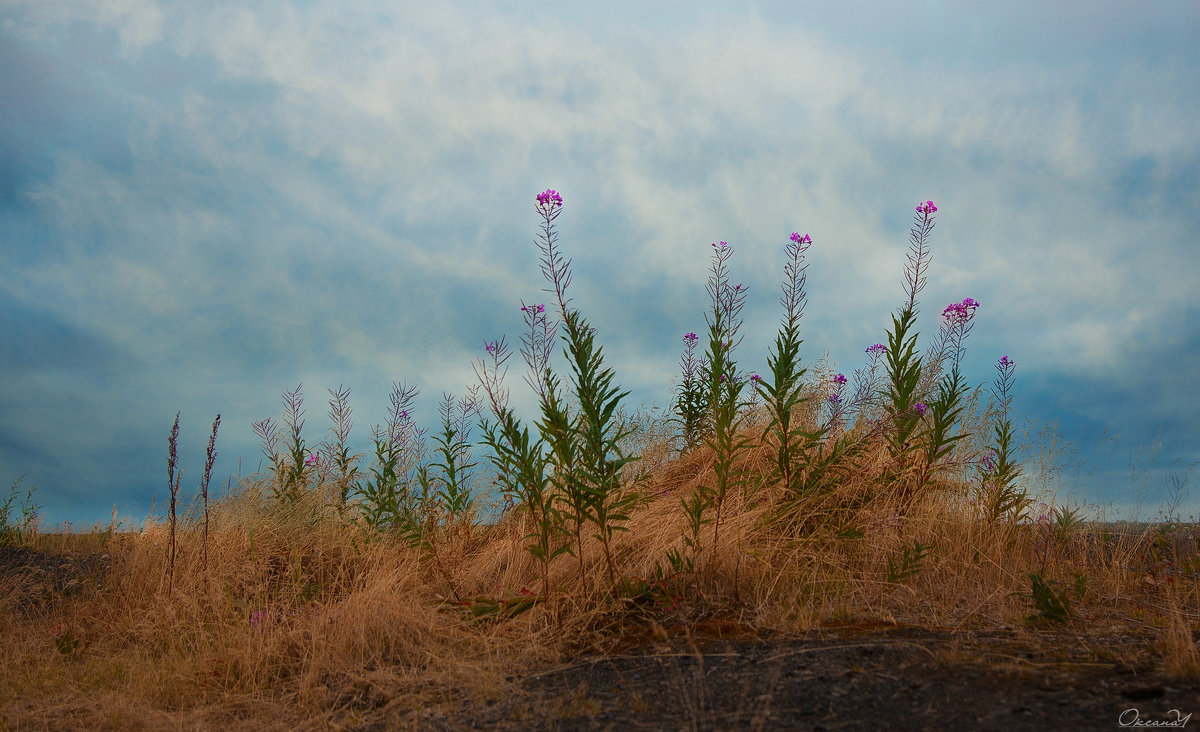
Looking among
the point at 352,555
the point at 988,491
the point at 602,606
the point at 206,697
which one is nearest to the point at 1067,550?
the point at 988,491

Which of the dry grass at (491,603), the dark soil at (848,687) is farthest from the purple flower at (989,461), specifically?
the dark soil at (848,687)

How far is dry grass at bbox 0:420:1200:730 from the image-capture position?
12.3ft

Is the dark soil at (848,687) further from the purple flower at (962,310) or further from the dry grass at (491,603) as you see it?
the purple flower at (962,310)

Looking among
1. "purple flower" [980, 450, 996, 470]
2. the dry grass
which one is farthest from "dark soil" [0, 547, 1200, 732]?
"purple flower" [980, 450, 996, 470]

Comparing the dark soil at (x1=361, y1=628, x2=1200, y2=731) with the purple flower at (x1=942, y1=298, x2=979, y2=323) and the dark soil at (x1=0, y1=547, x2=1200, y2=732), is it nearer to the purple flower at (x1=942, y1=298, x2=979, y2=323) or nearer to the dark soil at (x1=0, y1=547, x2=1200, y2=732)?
the dark soil at (x1=0, y1=547, x2=1200, y2=732)

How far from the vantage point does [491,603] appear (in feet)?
13.8

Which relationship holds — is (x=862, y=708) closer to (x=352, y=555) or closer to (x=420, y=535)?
(x=420, y=535)

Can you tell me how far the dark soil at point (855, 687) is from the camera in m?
2.47

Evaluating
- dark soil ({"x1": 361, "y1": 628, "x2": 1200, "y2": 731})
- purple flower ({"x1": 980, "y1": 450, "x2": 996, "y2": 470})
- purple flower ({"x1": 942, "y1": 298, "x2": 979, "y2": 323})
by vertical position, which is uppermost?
purple flower ({"x1": 942, "y1": 298, "x2": 979, "y2": 323})

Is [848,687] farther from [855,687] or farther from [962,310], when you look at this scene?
[962,310]

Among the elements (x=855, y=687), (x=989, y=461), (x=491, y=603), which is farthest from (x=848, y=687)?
(x=989, y=461)

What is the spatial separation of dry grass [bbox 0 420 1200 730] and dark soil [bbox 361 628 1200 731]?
13cm

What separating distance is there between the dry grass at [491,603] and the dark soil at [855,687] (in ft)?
0.42

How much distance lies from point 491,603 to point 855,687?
7.18 ft
